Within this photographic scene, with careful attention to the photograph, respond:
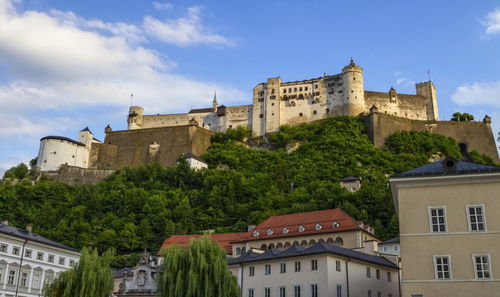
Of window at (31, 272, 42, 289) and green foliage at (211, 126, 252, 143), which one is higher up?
green foliage at (211, 126, 252, 143)

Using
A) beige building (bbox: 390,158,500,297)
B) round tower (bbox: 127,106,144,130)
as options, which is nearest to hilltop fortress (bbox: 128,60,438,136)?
round tower (bbox: 127,106,144,130)

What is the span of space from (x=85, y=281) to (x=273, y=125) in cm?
6933

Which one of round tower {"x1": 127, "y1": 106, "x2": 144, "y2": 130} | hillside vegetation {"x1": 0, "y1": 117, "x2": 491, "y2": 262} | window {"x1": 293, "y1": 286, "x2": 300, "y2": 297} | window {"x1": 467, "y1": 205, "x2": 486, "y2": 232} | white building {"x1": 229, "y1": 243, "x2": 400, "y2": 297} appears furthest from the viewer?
round tower {"x1": 127, "y1": 106, "x2": 144, "y2": 130}

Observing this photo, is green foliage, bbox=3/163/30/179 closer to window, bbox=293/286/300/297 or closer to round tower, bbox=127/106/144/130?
round tower, bbox=127/106/144/130

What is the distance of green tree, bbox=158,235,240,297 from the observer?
95.2ft

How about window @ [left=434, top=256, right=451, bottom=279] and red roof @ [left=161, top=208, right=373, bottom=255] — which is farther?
red roof @ [left=161, top=208, right=373, bottom=255]

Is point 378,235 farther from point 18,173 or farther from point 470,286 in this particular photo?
point 18,173

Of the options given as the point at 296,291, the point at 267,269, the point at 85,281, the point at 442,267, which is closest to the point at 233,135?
the point at 267,269

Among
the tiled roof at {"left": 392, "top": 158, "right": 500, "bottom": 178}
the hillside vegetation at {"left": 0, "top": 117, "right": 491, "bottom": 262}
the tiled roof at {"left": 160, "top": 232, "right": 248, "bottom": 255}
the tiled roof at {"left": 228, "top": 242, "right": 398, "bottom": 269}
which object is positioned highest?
the hillside vegetation at {"left": 0, "top": 117, "right": 491, "bottom": 262}

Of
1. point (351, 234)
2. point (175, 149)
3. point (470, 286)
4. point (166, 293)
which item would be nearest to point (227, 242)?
point (351, 234)

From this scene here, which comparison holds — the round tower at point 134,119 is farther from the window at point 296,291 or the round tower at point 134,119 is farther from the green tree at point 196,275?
the green tree at point 196,275

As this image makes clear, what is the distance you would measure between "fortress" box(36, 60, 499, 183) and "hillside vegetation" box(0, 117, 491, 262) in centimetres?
316

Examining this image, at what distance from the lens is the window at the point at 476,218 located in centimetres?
2403

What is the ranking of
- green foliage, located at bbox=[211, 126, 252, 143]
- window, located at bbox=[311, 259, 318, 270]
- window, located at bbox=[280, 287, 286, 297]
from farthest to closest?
green foliage, located at bbox=[211, 126, 252, 143] < window, located at bbox=[280, 287, 286, 297] < window, located at bbox=[311, 259, 318, 270]
